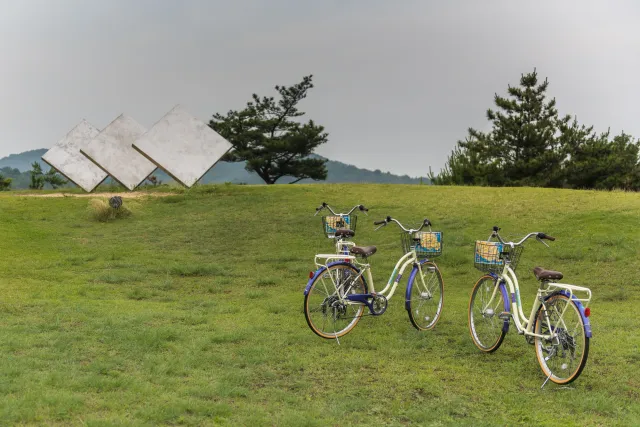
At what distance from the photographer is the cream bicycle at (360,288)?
576cm

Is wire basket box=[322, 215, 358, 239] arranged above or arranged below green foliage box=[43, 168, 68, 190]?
below

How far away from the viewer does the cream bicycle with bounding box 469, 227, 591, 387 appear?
14.6 feet

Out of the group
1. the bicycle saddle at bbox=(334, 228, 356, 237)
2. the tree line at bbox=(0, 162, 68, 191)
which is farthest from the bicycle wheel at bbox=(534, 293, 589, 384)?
the tree line at bbox=(0, 162, 68, 191)

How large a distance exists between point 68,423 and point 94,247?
366 inches

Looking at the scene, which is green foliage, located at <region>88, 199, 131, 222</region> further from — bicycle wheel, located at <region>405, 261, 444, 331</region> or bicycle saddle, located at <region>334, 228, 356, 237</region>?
bicycle wheel, located at <region>405, 261, 444, 331</region>

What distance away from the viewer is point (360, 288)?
6.00 metres

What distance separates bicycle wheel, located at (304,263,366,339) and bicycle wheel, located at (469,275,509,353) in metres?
1.07

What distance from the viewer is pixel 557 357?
4.75 meters

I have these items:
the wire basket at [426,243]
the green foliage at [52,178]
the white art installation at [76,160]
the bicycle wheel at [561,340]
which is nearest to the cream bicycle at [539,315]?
the bicycle wheel at [561,340]

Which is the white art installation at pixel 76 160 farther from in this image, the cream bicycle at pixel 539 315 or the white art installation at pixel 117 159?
the cream bicycle at pixel 539 315

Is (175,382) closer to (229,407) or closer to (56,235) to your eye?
(229,407)

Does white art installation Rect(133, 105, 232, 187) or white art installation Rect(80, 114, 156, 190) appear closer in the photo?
white art installation Rect(133, 105, 232, 187)

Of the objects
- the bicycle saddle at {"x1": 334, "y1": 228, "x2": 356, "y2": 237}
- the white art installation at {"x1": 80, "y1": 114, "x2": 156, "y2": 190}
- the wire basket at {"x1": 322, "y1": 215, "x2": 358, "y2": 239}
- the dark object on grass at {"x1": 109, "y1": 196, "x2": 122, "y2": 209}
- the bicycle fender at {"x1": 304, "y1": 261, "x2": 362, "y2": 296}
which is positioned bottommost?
the bicycle fender at {"x1": 304, "y1": 261, "x2": 362, "y2": 296}

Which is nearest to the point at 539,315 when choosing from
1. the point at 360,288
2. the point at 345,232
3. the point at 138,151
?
the point at 360,288
